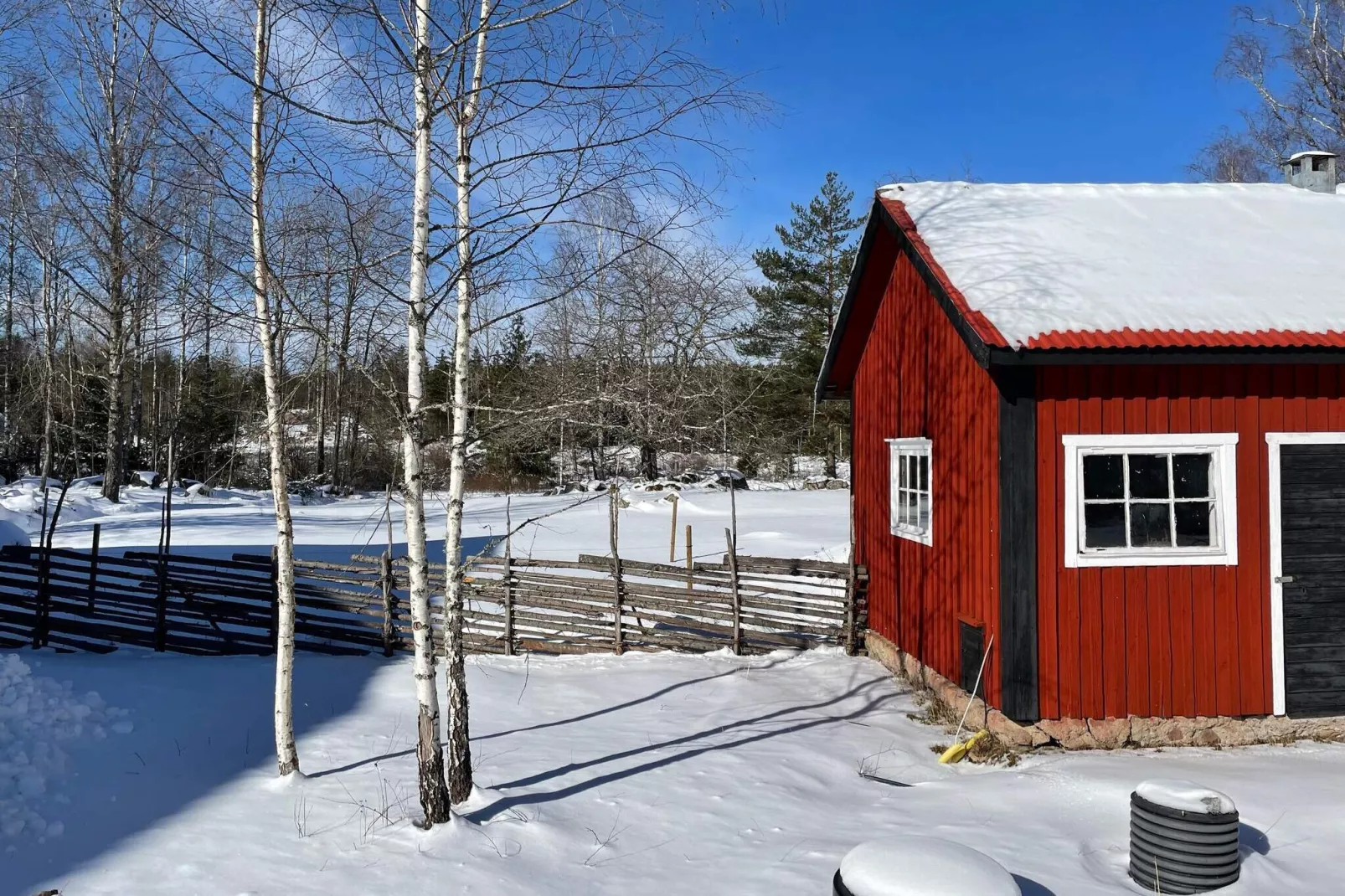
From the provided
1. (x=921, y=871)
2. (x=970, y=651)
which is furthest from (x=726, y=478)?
(x=921, y=871)

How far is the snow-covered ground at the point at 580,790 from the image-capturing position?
14.0ft

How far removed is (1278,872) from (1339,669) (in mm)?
3117

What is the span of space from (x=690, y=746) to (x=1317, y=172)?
906 cm

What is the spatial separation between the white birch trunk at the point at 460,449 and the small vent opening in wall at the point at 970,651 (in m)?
3.80

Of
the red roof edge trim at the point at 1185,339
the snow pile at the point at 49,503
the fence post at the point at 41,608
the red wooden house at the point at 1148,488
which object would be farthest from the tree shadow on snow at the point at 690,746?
the snow pile at the point at 49,503

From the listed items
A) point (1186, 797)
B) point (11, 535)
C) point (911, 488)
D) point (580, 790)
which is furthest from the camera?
point (11, 535)

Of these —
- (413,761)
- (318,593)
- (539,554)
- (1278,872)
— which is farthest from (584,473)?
(1278,872)

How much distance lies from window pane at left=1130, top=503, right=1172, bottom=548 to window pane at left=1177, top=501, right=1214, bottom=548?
0.09 meters

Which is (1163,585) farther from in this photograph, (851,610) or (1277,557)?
(851,610)

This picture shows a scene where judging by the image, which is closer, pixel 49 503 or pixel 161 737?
pixel 161 737

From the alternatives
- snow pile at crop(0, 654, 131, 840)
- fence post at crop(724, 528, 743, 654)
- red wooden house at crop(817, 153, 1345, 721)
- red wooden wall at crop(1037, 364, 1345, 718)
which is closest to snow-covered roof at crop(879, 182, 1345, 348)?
red wooden house at crop(817, 153, 1345, 721)

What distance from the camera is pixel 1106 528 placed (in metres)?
6.33

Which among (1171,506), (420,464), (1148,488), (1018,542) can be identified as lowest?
(1018,542)

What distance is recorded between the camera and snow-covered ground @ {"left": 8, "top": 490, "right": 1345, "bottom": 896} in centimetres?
426
